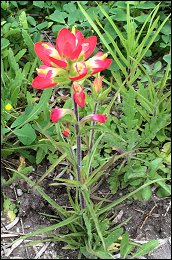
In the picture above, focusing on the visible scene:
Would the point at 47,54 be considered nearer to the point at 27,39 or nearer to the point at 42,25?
the point at 27,39

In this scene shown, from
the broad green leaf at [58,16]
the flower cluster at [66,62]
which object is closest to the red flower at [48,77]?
the flower cluster at [66,62]

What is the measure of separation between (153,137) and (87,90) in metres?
0.50

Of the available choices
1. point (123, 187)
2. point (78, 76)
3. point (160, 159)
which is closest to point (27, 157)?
point (123, 187)

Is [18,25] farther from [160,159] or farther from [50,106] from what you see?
[160,159]

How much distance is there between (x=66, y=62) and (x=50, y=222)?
0.72 metres

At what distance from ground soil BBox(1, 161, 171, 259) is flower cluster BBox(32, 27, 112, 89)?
1.95 ft

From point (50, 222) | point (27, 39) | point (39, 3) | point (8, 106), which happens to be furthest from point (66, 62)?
point (39, 3)

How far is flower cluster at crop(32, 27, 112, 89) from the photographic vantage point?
63.4 inches

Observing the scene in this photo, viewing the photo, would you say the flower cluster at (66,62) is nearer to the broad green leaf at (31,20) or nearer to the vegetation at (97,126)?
the vegetation at (97,126)

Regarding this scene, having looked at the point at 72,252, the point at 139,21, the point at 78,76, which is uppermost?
the point at 78,76

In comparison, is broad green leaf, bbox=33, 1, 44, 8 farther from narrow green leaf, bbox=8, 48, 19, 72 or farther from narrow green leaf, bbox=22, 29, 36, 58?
narrow green leaf, bbox=8, 48, 19, 72

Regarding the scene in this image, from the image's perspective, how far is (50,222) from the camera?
2.07 meters

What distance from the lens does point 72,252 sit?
2006mm

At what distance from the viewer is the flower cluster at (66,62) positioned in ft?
5.28
